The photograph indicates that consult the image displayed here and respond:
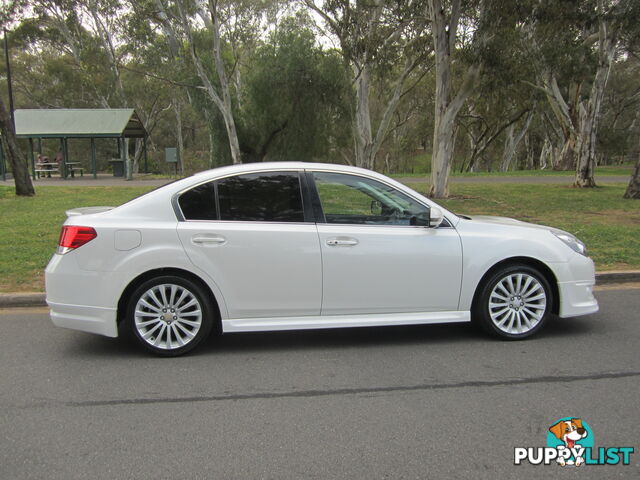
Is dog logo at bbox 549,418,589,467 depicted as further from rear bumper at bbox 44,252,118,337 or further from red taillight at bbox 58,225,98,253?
red taillight at bbox 58,225,98,253

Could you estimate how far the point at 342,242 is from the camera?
4559 millimetres

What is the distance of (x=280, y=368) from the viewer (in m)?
4.31

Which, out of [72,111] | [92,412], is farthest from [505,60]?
[72,111]

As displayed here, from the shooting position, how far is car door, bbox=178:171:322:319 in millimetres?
4445

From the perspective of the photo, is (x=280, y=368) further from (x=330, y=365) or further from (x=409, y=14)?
(x=409, y=14)

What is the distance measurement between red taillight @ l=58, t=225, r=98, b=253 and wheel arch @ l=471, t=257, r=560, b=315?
3.43 meters

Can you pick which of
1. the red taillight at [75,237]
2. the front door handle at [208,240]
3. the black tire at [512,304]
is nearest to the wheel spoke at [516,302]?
the black tire at [512,304]

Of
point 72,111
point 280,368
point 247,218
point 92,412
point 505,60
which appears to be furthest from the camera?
point 72,111

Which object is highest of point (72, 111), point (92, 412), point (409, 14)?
point (409, 14)

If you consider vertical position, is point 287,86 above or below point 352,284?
above

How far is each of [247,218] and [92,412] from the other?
196cm

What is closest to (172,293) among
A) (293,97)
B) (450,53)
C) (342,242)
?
(342,242)

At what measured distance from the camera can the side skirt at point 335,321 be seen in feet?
14.9

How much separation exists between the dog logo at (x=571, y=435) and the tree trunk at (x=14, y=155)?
1707 cm
